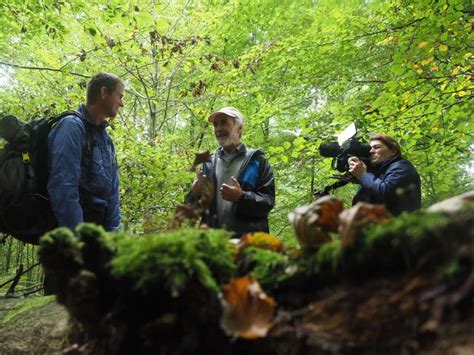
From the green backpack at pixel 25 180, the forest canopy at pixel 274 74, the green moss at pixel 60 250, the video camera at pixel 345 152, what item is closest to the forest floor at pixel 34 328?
the green backpack at pixel 25 180

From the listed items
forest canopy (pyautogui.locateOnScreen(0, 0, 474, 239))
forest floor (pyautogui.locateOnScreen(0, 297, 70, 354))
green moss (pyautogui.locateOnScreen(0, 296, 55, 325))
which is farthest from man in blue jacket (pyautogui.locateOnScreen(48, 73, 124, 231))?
green moss (pyautogui.locateOnScreen(0, 296, 55, 325))

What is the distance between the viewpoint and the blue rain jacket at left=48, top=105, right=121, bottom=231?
2854mm

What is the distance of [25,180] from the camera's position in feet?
9.71

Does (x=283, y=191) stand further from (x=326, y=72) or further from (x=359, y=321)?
(x=359, y=321)

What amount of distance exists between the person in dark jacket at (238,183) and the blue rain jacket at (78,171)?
35.2 inches

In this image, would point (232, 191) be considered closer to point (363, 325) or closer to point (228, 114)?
point (228, 114)

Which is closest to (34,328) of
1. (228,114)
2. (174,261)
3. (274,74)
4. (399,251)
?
(228,114)

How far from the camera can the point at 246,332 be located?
100cm

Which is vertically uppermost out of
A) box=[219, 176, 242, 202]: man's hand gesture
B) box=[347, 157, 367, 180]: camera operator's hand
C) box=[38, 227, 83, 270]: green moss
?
box=[347, 157, 367, 180]: camera operator's hand

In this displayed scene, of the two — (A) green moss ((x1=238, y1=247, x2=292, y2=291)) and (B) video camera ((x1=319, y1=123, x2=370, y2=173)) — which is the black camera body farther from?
(A) green moss ((x1=238, y1=247, x2=292, y2=291))

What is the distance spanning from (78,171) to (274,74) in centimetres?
713

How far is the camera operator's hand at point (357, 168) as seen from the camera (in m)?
3.35

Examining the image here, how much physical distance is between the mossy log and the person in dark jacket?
6.18 ft

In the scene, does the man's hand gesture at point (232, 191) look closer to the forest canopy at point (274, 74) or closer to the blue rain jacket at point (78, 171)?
the forest canopy at point (274, 74)
